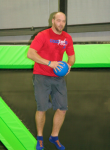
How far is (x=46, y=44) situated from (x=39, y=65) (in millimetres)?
274

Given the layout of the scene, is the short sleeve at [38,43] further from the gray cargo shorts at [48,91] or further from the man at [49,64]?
the gray cargo shorts at [48,91]

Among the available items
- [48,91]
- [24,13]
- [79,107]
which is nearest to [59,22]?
[48,91]

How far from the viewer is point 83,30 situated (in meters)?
3.40

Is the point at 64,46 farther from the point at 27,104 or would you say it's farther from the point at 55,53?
the point at 27,104

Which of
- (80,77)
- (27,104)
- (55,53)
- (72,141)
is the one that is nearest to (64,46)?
(55,53)

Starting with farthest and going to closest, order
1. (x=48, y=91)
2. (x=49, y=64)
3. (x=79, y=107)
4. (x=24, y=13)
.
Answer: (x=24, y=13), (x=79, y=107), (x=48, y=91), (x=49, y=64)

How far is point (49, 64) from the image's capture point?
2115 millimetres

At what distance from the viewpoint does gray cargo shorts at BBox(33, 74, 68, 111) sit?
226 centimetres

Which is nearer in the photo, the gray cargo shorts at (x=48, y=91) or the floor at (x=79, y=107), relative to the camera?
the gray cargo shorts at (x=48, y=91)

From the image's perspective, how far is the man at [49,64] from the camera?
7.04 feet

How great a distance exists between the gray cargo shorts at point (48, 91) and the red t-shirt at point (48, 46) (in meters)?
0.08

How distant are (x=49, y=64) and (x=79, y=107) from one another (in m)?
1.36

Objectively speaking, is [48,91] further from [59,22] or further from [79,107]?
[79,107]

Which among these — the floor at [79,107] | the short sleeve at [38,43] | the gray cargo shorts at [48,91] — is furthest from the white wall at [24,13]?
the gray cargo shorts at [48,91]
